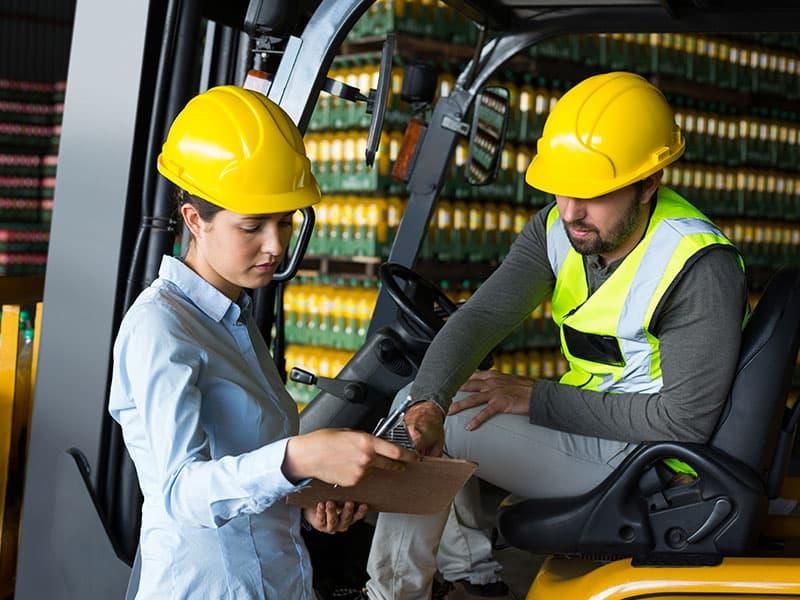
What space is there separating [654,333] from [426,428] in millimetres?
583

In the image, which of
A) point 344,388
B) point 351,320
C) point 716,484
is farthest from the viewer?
point 351,320

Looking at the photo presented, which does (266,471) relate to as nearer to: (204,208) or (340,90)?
(204,208)

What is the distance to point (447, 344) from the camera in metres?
2.81

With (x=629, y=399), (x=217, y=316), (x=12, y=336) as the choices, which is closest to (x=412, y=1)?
(x=12, y=336)

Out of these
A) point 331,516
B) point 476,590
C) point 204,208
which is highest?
point 204,208

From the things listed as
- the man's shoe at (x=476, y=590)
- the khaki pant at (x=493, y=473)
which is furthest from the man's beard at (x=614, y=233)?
the man's shoe at (x=476, y=590)

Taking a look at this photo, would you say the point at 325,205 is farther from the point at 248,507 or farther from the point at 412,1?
the point at 248,507

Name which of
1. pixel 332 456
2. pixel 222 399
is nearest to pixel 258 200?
pixel 222 399

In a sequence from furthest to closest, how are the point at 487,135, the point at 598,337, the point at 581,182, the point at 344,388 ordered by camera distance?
the point at 487,135 → the point at 344,388 → the point at 598,337 → the point at 581,182

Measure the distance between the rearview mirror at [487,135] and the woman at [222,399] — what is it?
1.48 m

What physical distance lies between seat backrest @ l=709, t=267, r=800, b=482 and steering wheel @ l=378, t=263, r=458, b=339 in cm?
100

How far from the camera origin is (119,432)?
2627mm

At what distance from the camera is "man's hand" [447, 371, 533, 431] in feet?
9.01

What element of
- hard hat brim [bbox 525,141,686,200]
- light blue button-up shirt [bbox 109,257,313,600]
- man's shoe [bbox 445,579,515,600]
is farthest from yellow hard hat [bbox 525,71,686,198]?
man's shoe [bbox 445,579,515,600]
